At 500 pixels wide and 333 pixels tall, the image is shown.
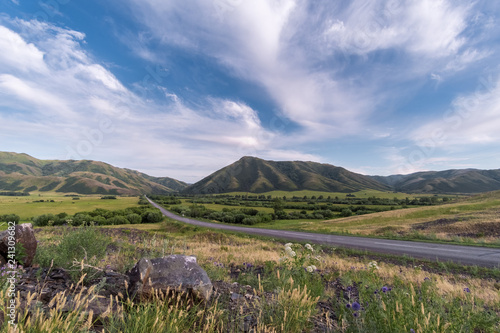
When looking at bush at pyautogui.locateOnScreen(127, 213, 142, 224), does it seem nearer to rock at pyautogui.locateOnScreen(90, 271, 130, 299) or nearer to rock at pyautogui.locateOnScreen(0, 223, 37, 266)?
rock at pyautogui.locateOnScreen(0, 223, 37, 266)

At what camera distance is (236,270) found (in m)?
9.76

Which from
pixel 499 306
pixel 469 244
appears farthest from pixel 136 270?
pixel 469 244

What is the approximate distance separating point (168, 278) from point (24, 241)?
4.92 metres

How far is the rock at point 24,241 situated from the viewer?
18.3 feet

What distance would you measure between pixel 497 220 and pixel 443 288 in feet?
98.8

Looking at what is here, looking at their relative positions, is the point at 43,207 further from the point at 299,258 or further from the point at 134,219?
the point at 299,258

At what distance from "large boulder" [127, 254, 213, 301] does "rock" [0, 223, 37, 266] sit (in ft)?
13.1

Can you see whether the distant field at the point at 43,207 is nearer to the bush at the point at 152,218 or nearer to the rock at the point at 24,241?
the bush at the point at 152,218

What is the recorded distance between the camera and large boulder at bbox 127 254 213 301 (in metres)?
4.02

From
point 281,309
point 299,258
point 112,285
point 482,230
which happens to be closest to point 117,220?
point 112,285

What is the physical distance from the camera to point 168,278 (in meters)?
4.28

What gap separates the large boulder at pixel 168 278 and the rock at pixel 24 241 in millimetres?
3984

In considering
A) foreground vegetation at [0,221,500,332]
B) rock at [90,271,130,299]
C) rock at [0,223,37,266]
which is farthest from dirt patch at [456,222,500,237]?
rock at [0,223,37,266]

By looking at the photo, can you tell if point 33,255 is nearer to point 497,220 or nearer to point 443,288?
point 443,288
